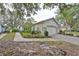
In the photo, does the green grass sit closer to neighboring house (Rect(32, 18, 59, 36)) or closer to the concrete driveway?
neighboring house (Rect(32, 18, 59, 36))

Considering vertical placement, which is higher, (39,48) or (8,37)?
(8,37)

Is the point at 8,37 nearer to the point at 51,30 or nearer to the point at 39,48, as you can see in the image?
the point at 39,48

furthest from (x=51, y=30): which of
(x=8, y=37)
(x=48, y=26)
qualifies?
(x=8, y=37)

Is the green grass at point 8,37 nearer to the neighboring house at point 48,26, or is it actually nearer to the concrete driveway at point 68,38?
the neighboring house at point 48,26

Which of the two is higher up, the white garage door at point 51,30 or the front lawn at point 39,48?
the white garage door at point 51,30

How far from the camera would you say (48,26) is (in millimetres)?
1525

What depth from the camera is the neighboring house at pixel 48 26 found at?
1.50 m

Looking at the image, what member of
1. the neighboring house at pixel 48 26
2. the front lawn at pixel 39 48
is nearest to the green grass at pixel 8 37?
the front lawn at pixel 39 48

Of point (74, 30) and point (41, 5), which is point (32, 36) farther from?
point (74, 30)

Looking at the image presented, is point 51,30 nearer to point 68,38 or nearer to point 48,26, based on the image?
point 48,26

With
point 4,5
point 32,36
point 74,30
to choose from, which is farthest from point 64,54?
point 4,5

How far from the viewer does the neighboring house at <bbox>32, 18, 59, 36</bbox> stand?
150cm

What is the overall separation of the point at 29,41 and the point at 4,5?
0.43 meters

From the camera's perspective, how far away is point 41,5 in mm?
1500
